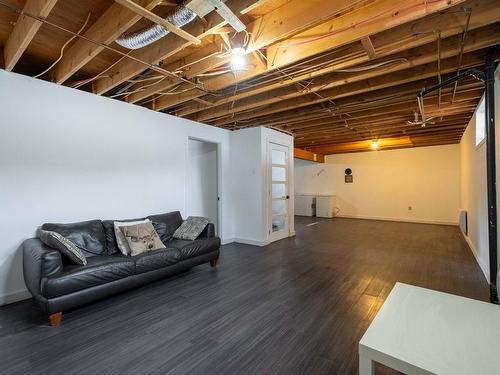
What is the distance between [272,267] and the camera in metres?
3.79

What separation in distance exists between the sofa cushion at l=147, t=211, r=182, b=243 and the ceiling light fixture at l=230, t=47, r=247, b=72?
241cm

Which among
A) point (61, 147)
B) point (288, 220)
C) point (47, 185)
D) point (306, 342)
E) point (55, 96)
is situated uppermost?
point (55, 96)

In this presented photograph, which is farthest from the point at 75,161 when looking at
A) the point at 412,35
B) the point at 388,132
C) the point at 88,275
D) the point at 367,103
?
the point at 388,132

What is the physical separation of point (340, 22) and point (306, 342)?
2.64m

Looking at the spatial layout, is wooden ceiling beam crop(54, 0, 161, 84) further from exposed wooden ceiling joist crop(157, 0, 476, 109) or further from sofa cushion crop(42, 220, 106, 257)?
sofa cushion crop(42, 220, 106, 257)

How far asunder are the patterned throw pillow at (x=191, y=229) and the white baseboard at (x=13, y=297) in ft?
5.80

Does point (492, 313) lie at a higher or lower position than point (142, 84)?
lower

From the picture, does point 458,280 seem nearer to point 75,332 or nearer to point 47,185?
point 75,332

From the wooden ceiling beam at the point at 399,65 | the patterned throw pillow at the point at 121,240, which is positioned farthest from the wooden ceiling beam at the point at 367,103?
the patterned throw pillow at the point at 121,240

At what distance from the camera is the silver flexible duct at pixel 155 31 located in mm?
1821

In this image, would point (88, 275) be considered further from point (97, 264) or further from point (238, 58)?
point (238, 58)

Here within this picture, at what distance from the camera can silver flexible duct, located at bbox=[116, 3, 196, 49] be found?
5.97 feet

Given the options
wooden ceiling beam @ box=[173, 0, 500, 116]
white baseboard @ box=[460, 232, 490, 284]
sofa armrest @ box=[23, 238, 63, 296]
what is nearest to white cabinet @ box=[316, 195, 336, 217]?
white baseboard @ box=[460, 232, 490, 284]

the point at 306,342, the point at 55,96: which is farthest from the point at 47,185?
the point at 306,342
